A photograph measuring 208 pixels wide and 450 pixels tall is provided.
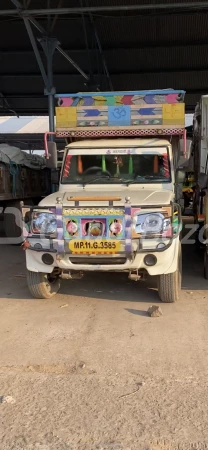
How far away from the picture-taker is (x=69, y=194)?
230 inches

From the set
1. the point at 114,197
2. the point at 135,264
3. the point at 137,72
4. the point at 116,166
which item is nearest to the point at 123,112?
the point at 116,166

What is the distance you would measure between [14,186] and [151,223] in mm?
6217

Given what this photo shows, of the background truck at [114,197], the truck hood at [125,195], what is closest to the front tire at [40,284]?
the background truck at [114,197]

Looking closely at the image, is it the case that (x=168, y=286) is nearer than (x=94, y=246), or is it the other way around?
(x=94, y=246)

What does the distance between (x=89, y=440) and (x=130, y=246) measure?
102 inches

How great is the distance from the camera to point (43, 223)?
5316 mm

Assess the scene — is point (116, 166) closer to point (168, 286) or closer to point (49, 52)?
point (168, 286)

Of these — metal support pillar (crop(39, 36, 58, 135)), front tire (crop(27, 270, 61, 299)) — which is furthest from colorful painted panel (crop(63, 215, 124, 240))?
metal support pillar (crop(39, 36, 58, 135))

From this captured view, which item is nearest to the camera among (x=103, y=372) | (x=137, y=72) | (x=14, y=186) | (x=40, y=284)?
(x=103, y=372)

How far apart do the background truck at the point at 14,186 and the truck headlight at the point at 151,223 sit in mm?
5467

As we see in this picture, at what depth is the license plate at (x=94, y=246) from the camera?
5.07 metres

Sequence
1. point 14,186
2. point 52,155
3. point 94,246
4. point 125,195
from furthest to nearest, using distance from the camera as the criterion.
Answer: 1. point 14,186
2. point 52,155
3. point 125,195
4. point 94,246

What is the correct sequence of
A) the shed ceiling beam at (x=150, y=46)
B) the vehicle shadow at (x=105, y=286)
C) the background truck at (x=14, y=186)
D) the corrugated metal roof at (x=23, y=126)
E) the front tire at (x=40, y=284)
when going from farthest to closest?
the corrugated metal roof at (x=23, y=126) → the shed ceiling beam at (x=150, y=46) → the background truck at (x=14, y=186) → the vehicle shadow at (x=105, y=286) → the front tire at (x=40, y=284)

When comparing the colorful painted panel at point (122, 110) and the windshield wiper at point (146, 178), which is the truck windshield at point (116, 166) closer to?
the windshield wiper at point (146, 178)
